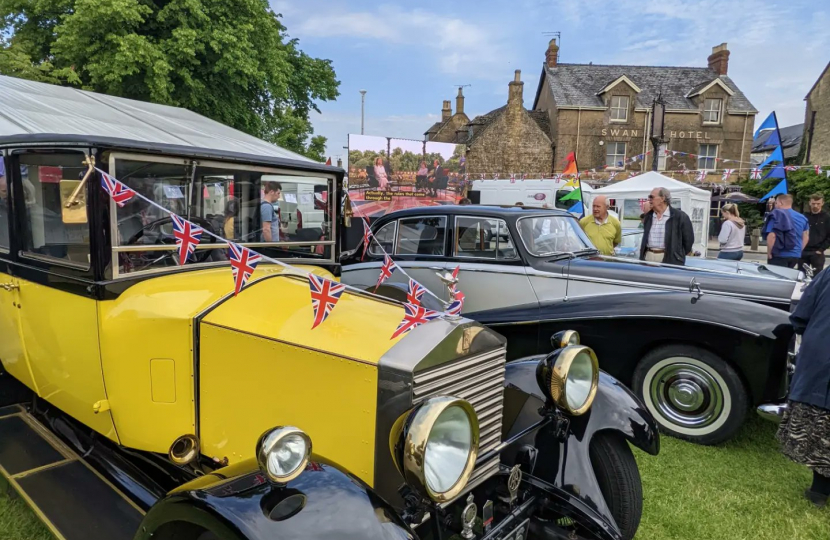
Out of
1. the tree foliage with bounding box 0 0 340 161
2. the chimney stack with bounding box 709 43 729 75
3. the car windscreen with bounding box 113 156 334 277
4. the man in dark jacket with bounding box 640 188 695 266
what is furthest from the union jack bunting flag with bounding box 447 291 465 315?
the chimney stack with bounding box 709 43 729 75

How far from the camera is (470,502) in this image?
6.13 feet

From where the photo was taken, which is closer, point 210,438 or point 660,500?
point 210,438

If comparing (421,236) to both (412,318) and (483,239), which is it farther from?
(412,318)

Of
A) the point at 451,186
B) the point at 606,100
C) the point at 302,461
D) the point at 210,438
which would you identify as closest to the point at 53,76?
the point at 451,186

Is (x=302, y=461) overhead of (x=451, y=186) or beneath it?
beneath

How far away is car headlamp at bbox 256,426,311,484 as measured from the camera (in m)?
1.52

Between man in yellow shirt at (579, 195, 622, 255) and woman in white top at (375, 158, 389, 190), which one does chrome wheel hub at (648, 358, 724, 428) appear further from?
woman in white top at (375, 158, 389, 190)

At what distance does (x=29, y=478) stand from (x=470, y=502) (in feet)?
7.16

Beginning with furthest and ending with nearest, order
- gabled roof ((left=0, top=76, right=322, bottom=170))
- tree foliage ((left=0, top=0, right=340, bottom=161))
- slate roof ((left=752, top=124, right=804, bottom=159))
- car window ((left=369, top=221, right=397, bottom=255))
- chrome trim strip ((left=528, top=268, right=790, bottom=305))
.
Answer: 1. slate roof ((left=752, top=124, right=804, bottom=159))
2. tree foliage ((left=0, top=0, right=340, bottom=161))
3. gabled roof ((left=0, top=76, right=322, bottom=170))
4. car window ((left=369, top=221, right=397, bottom=255))
5. chrome trim strip ((left=528, top=268, right=790, bottom=305))

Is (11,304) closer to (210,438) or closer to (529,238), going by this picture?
(210,438)

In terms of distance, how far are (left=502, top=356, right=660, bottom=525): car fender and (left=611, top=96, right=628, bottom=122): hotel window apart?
27624 millimetres

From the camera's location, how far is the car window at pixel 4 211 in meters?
2.82

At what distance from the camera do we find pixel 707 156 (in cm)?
2744

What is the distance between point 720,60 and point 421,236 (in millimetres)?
30381
